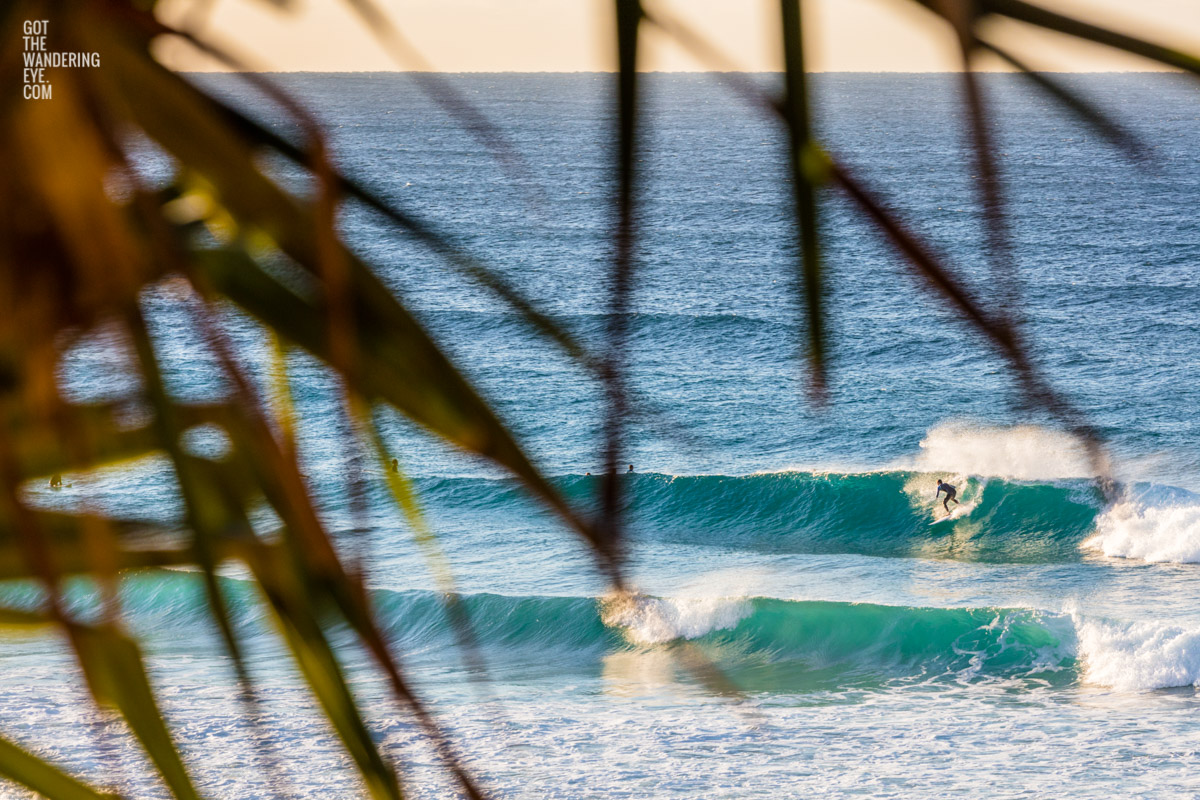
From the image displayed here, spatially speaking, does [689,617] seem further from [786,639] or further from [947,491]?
[947,491]

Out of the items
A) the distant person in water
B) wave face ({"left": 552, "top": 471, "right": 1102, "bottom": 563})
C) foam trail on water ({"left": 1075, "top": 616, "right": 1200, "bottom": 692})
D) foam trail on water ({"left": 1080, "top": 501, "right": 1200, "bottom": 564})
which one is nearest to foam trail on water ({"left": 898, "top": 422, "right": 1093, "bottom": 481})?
wave face ({"left": 552, "top": 471, "right": 1102, "bottom": 563})

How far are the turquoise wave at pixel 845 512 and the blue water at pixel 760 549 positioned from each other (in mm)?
55

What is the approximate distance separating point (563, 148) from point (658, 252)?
20065 mm

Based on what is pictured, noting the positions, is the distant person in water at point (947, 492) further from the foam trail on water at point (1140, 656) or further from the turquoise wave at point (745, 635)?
the foam trail on water at point (1140, 656)

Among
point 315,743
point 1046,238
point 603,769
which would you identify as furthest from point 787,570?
point 1046,238

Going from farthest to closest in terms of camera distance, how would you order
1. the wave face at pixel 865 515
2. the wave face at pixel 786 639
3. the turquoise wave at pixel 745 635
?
the wave face at pixel 865 515 → the turquoise wave at pixel 745 635 → the wave face at pixel 786 639

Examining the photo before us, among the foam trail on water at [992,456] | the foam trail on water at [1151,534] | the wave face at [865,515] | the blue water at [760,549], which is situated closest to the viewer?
the blue water at [760,549]

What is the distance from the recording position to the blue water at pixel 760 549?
0.44 metres

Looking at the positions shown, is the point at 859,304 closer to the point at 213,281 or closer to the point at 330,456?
the point at 330,456

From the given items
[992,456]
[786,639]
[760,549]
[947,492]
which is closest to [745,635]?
[786,639]

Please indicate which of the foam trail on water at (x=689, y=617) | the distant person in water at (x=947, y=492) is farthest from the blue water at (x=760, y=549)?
the distant person in water at (x=947, y=492)

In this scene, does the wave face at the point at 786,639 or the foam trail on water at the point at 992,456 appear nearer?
the wave face at the point at 786,639

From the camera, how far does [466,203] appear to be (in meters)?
42.5

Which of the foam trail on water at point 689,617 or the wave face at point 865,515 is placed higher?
the wave face at point 865,515
